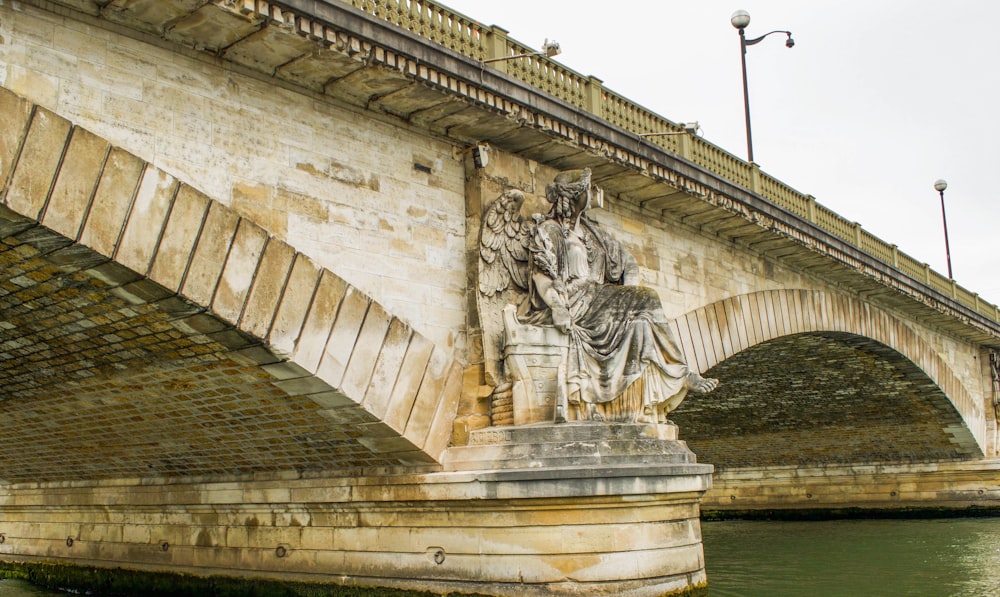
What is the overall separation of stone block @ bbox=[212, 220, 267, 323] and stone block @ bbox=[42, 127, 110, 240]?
1.32m

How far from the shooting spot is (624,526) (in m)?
9.98

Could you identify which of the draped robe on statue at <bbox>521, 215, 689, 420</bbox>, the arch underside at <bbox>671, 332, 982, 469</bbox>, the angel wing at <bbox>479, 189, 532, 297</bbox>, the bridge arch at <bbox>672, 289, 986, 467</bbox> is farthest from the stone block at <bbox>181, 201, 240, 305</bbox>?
the arch underside at <bbox>671, 332, 982, 469</bbox>

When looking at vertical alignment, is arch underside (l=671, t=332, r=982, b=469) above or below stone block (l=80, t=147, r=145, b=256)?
above

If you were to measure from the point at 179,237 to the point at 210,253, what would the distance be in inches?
12.7

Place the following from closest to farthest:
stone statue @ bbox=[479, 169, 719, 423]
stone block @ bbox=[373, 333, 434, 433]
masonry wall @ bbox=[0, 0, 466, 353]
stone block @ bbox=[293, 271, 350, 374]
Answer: masonry wall @ bbox=[0, 0, 466, 353], stone block @ bbox=[293, 271, 350, 374], stone block @ bbox=[373, 333, 434, 433], stone statue @ bbox=[479, 169, 719, 423]

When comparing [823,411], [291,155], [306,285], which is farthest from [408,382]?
[823,411]

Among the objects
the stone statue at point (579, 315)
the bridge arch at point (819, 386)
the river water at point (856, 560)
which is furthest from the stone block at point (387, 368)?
the river water at point (856, 560)

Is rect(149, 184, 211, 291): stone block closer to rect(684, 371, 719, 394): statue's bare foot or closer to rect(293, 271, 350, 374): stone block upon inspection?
rect(293, 271, 350, 374): stone block

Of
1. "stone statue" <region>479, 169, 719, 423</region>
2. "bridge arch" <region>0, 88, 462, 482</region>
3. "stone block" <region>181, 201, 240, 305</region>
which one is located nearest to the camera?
"bridge arch" <region>0, 88, 462, 482</region>

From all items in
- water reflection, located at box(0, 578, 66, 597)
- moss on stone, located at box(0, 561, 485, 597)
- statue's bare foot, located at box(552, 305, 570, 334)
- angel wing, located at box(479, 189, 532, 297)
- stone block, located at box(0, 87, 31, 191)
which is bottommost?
water reflection, located at box(0, 578, 66, 597)

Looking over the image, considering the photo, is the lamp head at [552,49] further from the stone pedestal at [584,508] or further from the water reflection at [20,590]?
the water reflection at [20,590]

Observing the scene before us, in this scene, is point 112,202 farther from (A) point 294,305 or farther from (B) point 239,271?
(A) point 294,305

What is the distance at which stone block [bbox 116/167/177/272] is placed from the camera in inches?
310

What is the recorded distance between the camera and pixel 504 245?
37.4 ft
